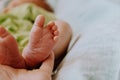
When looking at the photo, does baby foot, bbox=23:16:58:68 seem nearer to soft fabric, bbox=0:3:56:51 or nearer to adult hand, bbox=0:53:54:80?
adult hand, bbox=0:53:54:80

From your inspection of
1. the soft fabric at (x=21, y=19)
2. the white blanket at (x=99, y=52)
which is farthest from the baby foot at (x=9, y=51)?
the soft fabric at (x=21, y=19)

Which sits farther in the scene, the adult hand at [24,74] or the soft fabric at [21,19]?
the soft fabric at [21,19]

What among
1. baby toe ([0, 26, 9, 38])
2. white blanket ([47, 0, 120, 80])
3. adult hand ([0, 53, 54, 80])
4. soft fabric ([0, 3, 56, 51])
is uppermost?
white blanket ([47, 0, 120, 80])

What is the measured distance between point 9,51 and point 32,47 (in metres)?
0.06

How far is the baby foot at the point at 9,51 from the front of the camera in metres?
0.64

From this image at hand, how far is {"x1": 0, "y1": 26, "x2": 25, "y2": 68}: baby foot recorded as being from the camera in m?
0.64

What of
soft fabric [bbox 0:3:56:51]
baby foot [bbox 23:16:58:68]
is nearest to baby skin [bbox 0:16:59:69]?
baby foot [bbox 23:16:58:68]

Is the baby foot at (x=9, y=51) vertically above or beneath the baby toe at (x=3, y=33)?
beneath

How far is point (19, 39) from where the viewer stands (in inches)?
36.0

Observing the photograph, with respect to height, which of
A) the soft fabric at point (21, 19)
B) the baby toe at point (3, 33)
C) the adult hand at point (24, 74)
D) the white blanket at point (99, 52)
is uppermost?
the white blanket at point (99, 52)

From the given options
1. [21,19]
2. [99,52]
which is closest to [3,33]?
[99,52]

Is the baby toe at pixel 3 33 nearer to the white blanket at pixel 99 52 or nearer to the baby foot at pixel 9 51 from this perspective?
the baby foot at pixel 9 51

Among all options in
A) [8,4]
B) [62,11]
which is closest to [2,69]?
[62,11]

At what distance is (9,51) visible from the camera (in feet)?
2.13
